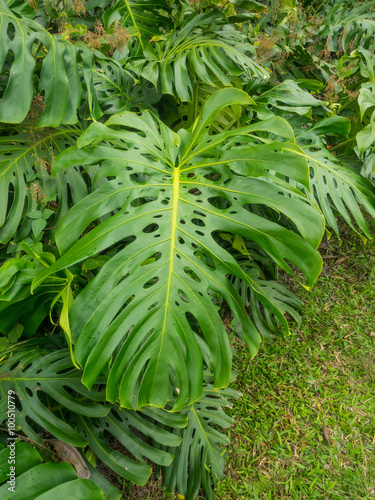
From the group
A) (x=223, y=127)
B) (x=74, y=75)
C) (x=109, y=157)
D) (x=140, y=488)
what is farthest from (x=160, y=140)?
(x=140, y=488)

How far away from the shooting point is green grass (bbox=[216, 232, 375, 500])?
139 centimetres

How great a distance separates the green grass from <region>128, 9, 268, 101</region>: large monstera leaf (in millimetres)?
1257

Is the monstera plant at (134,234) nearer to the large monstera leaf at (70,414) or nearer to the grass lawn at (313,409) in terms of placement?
the large monstera leaf at (70,414)

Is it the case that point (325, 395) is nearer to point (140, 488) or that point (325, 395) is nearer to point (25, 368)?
point (140, 488)

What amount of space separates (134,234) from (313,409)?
1.23 metres

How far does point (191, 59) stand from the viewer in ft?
4.54

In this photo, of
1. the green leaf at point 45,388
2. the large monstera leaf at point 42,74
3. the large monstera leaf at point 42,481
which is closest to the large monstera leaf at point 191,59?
the large monstera leaf at point 42,74

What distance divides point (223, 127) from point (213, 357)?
4.32 ft

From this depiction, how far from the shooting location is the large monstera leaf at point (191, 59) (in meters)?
1.35

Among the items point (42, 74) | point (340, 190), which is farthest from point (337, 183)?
point (42, 74)

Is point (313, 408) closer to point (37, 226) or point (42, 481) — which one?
point (42, 481)

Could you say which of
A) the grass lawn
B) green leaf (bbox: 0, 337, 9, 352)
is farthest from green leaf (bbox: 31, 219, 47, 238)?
the grass lawn

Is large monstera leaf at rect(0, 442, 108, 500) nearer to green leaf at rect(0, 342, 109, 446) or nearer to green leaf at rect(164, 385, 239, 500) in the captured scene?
green leaf at rect(0, 342, 109, 446)

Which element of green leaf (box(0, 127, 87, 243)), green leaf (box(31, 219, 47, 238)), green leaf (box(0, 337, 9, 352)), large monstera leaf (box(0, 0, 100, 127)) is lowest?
green leaf (box(0, 337, 9, 352))
